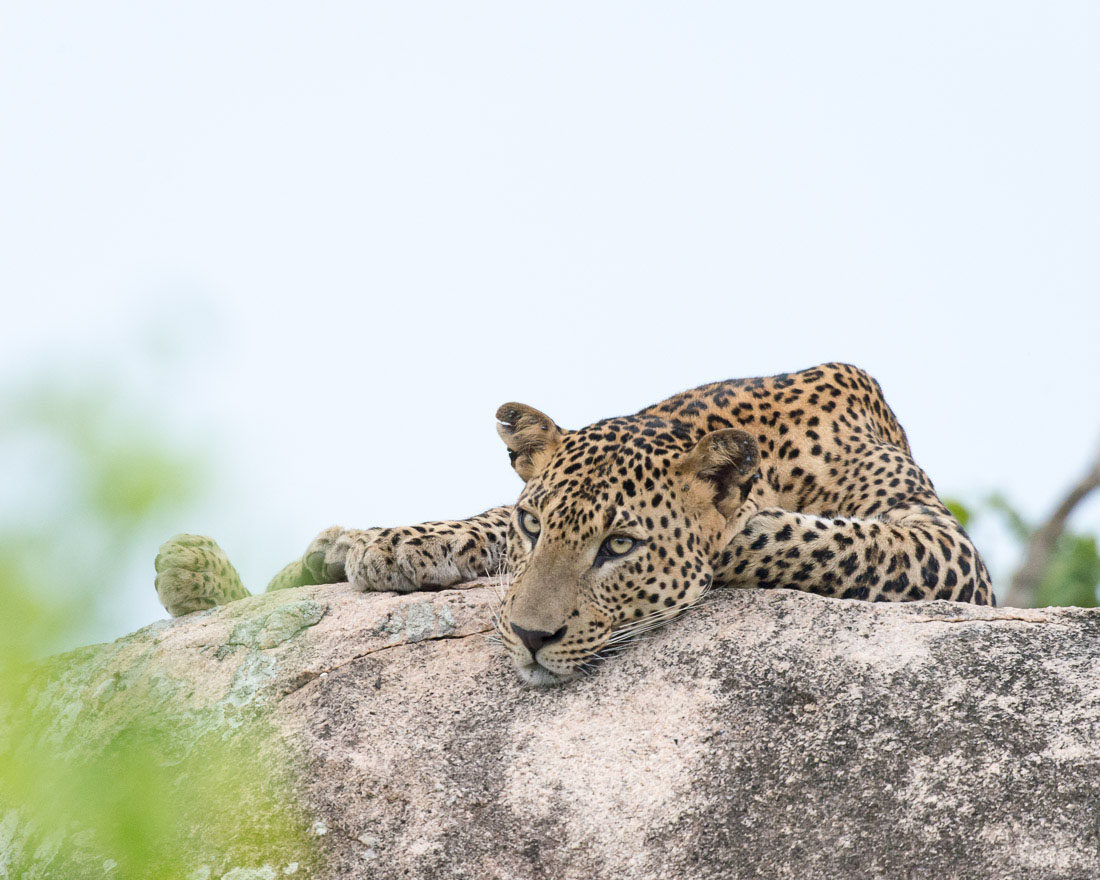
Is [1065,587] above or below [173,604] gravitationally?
below

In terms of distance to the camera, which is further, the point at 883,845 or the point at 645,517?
the point at 645,517

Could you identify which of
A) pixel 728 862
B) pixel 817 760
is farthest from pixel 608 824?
pixel 817 760

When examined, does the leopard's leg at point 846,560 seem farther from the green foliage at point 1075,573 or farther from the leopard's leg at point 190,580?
the green foliage at point 1075,573

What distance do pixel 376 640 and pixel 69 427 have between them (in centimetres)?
601

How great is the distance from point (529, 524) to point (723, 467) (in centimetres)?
124

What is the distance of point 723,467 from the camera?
7293mm

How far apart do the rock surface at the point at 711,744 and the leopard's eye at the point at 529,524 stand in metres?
0.74

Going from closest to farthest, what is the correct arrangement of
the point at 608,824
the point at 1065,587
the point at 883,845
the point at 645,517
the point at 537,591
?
1. the point at 883,845
2. the point at 608,824
3. the point at 537,591
4. the point at 645,517
5. the point at 1065,587

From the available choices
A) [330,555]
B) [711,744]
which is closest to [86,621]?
[711,744]

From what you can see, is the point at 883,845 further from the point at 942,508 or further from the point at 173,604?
the point at 173,604

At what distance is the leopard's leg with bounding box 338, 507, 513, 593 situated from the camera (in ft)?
26.4

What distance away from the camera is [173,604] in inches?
348

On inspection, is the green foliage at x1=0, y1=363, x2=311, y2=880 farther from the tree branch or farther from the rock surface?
the tree branch

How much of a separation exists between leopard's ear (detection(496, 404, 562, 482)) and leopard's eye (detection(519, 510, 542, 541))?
55 centimetres
